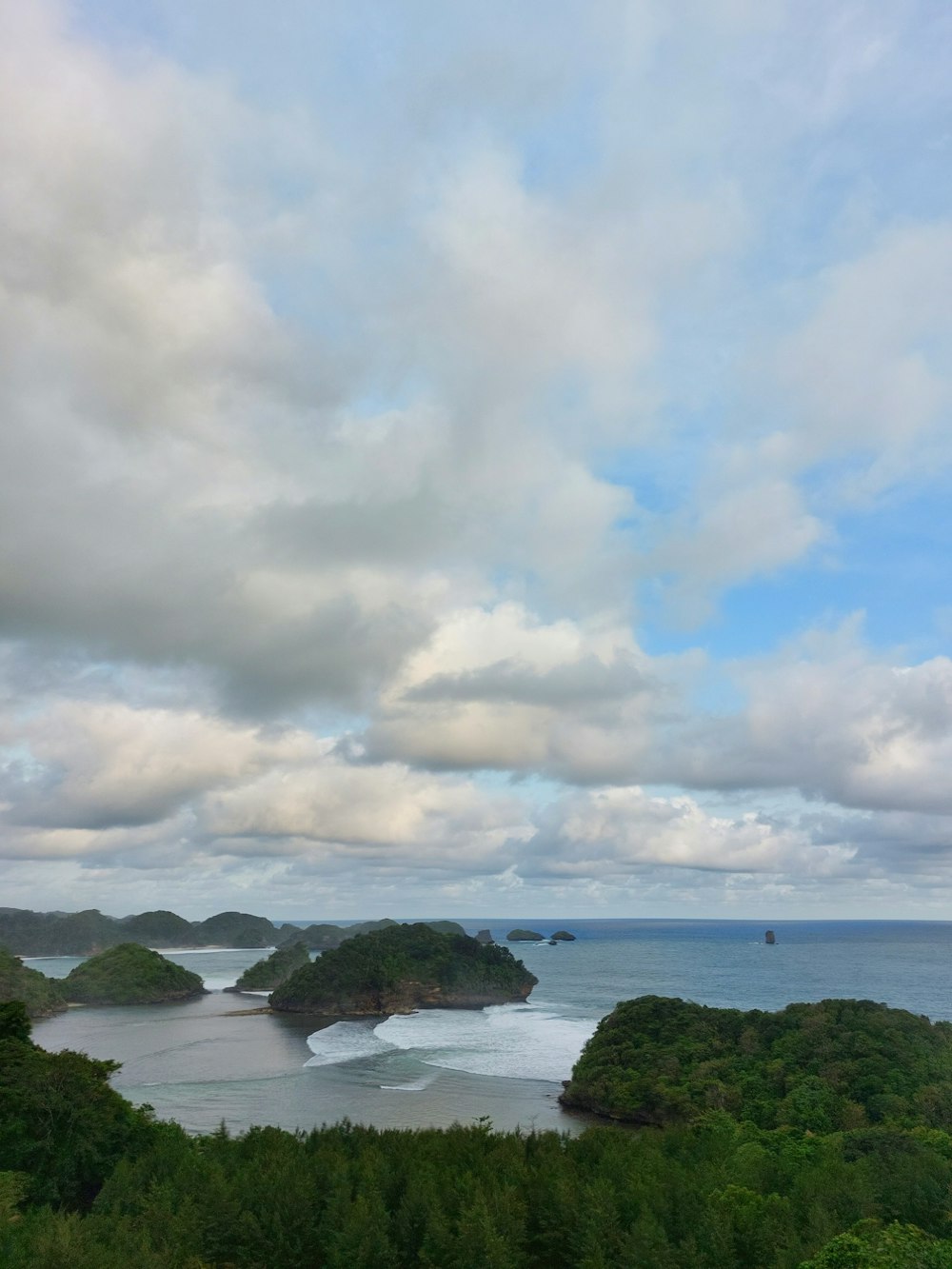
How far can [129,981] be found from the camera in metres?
146

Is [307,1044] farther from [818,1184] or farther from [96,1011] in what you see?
[818,1184]

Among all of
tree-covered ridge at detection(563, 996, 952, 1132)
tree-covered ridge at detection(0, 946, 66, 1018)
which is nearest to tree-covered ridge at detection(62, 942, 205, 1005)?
tree-covered ridge at detection(0, 946, 66, 1018)

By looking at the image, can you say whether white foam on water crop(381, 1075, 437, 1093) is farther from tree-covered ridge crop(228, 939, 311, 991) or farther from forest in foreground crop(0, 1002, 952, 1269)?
tree-covered ridge crop(228, 939, 311, 991)

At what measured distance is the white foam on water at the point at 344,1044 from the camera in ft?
285

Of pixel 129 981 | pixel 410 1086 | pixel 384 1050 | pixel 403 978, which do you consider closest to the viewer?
pixel 410 1086

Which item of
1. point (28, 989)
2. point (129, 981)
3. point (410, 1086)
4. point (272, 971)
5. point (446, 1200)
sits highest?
point (446, 1200)

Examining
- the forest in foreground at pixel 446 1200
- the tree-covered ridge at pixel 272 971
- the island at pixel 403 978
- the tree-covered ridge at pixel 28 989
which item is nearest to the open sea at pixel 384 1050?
the tree-covered ridge at pixel 28 989

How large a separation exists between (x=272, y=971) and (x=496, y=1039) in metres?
78.1

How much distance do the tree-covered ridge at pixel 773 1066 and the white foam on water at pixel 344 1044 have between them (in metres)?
30.6

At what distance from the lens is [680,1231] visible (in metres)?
23.1

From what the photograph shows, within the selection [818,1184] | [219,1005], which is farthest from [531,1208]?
[219,1005]

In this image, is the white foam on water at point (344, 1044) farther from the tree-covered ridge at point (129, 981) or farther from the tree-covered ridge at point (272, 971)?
the tree-covered ridge at point (272, 971)

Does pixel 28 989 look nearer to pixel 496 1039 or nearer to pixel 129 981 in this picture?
pixel 129 981

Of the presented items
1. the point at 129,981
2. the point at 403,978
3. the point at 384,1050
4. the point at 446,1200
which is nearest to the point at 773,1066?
the point at 446,1200
